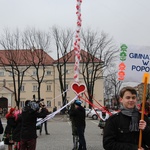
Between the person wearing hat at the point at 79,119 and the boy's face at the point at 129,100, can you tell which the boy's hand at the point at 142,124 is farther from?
the person wearing hat at the point at 79,119

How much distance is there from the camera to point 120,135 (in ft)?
12.7

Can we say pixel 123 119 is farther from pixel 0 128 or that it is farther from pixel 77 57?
pixel 77 57

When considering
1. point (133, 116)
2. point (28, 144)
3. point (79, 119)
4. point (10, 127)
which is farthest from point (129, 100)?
point (79, 119)

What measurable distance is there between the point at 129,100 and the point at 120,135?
1.32 ft

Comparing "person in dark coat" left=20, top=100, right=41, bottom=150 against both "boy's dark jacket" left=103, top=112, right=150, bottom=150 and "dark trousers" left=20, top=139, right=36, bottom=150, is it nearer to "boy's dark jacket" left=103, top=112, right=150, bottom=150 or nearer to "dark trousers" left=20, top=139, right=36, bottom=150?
"dark trousers" left=20, top=139, right=36, bottom=150

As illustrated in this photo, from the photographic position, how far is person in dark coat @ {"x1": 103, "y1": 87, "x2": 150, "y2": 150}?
12.6 ft

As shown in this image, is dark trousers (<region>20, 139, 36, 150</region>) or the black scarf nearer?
the black scarf

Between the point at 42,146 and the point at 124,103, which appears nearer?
the point at 124,103

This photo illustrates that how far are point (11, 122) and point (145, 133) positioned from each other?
25.8 ft

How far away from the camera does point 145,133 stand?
12.8 feet

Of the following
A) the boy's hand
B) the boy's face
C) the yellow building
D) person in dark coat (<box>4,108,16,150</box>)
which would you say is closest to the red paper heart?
person in dark coat (<box>4,108,16,150</box>)

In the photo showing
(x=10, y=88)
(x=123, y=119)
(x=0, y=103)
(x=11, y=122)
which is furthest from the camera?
(x=10, y=88)

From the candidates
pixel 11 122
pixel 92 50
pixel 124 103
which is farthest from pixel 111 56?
pixel 124 103

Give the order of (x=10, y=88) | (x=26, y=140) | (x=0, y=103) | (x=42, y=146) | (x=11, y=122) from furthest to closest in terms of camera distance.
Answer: (x=10, y=88) → (x=0, y=103) → (x=42, y=146) → (x=11, y=122) → (x=26, y=140)
